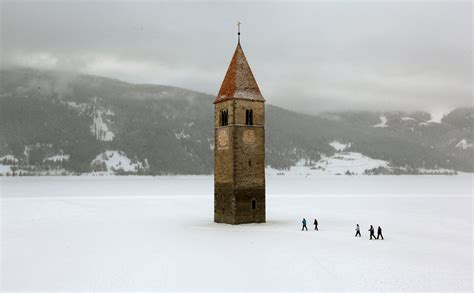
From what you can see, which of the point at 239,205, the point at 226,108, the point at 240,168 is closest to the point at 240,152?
the point at 240,168

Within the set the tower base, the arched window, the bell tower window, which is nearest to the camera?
the tower base

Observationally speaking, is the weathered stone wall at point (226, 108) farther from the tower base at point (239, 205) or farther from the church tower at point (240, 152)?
the tower base at point (239, 205)

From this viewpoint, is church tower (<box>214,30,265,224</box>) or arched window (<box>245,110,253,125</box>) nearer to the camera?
church tower (<box>214,30,265,224</box>)

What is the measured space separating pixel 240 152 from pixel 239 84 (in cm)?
745

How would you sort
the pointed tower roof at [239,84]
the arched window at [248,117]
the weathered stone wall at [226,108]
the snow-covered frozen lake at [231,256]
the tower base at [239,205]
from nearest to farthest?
the snow-covered frozen lake at [231,256]
the tower base at [239,205]
the weathered stone wall at [226,108]
the pointed tower roof at [239,84]
the arched window at [248,117]

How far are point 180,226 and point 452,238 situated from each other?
25.8m

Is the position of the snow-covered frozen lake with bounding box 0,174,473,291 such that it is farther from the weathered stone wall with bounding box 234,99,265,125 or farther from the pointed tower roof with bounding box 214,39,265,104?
the pointed tower roof with bounding box 214,39,265,104

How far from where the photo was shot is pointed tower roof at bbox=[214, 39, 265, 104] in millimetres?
55062

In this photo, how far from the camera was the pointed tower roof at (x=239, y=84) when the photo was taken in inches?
2168

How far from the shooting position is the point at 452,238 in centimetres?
4488

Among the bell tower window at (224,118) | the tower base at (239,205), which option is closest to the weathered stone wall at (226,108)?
the bell tower window at (224,118)

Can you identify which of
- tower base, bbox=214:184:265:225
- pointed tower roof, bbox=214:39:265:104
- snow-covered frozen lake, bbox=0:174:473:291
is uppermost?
pointed tower roof, bbox=214:39:265:104

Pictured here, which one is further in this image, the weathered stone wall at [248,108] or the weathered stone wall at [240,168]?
the weathered stone wall at [248,108]

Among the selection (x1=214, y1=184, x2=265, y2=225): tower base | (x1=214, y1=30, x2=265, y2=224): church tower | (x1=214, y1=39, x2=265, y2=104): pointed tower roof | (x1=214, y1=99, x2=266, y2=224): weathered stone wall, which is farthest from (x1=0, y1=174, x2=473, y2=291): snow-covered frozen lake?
(x1=214, y1=39, x2=265, y2=104): pointed tower roof
